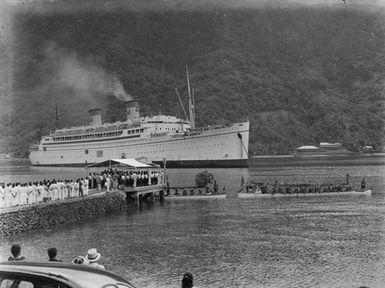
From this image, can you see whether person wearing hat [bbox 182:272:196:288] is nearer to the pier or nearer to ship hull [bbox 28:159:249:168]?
the pier

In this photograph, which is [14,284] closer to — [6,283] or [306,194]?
[6,283]

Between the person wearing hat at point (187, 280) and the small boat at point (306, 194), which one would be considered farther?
the small boat at point (306, 194)

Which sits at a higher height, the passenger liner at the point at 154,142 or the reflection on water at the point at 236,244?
the passenger liner at the point at 154,142

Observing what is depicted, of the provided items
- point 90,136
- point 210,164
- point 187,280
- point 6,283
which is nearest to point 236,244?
point 187,280

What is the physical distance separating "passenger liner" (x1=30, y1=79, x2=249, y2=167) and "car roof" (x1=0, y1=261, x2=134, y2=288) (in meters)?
94.3

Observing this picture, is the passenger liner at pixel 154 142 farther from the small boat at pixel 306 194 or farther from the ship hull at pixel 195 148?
the small boat at pixel 306 194

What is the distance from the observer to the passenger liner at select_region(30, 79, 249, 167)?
10825cm

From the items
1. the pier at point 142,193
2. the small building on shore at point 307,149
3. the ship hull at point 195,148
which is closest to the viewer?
the pier at point 142,193

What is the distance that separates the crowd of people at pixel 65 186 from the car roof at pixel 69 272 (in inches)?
823

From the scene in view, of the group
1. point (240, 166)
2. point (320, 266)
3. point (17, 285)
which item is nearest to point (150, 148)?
point (240, 166)

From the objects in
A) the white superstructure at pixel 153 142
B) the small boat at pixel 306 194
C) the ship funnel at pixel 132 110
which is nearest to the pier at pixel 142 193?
the small boat at pixel 306 194

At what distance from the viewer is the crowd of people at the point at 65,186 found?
93.3 ft

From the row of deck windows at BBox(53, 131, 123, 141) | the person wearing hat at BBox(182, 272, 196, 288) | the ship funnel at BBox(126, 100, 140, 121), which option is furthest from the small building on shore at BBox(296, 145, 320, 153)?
the person wearing hat at BBox(182, 272, 196, 288)

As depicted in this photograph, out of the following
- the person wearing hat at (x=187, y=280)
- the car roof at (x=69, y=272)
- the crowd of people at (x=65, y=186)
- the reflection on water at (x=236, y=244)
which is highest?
the crowd of people at (x=65, y=186)
